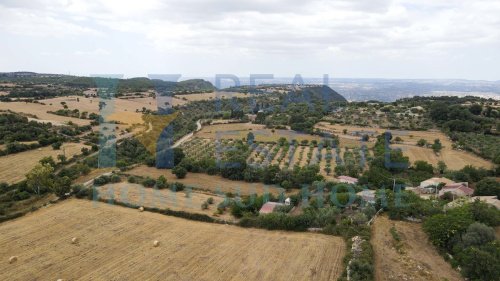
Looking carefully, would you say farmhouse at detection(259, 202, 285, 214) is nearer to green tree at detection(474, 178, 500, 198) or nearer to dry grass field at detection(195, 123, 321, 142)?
green tree at detection(474, 178, 500, 198)

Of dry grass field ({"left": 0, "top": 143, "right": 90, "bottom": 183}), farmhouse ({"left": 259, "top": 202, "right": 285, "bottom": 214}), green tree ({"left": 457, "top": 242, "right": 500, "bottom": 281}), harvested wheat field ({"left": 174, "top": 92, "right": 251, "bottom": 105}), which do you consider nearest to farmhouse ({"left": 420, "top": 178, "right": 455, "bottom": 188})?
farmhouse ({"left": 259, "top": 202, "right": 285, "bottom": 214})

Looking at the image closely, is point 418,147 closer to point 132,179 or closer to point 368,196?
point 368,196

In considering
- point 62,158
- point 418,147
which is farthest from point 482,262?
point 62,158

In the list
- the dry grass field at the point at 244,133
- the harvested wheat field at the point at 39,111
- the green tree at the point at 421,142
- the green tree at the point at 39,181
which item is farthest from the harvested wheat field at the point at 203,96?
the green tree at the point at 39,181

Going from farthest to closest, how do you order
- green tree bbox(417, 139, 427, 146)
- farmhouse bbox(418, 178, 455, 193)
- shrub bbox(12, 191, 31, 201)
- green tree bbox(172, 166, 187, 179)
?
green tree bbox(417, 139, 427, 146), green tree bbox(172, 166, 187, 179), farmhouse bbox(418, 178, 455, 193), shrub bbox(12, 191, 31, 201)

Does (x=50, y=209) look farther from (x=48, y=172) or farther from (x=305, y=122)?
(x=305, y=122)
